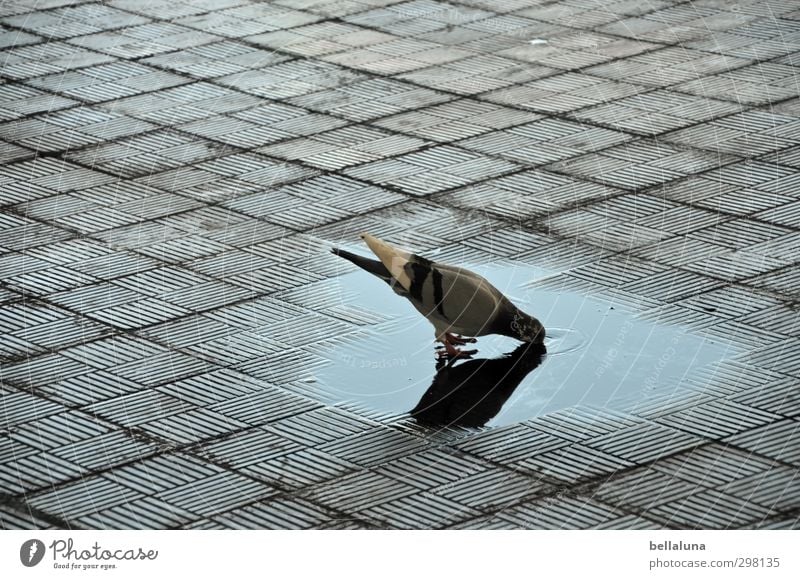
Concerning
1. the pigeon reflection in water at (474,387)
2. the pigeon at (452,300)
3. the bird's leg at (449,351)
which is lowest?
the pigeon reflection in water at (474,387)

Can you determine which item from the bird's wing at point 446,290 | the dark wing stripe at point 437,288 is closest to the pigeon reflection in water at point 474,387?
the bird's wing at point 446,290

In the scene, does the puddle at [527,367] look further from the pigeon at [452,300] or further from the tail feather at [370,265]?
the tail feather at [370,265]

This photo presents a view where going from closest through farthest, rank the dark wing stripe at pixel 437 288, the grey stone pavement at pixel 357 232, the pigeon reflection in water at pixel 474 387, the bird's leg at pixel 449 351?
1. the grey stone pavement at pixel 357 232
2. the pigeon reflection in water at pixel 474 387
3. the dark wing stripe at pixel 437 288
4. the bird's leg at pixel 449 351

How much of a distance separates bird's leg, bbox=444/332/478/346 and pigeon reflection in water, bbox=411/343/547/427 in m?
0.12

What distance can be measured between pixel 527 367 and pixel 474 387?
357 millimetres

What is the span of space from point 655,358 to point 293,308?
2163mm

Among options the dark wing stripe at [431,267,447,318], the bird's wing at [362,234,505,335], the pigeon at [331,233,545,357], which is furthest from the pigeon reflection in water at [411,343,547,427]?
the dark wing stripe at [431,267,447,318]

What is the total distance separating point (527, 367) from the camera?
293 inches

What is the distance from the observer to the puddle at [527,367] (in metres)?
7.13

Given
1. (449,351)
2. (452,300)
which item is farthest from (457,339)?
(452,300)

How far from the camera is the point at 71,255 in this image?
8.85 m

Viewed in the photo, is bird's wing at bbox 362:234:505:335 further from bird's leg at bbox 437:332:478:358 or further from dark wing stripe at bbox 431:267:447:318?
bird's leg at bbox 437:332:478:358

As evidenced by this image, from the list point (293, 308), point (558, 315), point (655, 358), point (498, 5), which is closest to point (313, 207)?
point (293, 308)
